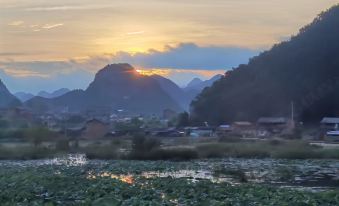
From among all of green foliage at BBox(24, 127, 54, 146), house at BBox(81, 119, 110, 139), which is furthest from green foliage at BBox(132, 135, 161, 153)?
house at BBox(81, 119, 110, 139)

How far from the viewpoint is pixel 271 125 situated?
209ft

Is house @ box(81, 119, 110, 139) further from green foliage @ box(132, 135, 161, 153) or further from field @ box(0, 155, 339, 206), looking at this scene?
field @ box(0, 155, 339, 206)

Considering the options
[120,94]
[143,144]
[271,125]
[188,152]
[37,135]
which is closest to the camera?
[188,152]

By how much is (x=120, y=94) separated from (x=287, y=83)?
12385 cm

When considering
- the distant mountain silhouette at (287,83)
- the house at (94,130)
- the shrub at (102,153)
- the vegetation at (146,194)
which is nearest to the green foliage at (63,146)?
the shrub at (102,153)

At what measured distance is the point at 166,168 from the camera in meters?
31.1

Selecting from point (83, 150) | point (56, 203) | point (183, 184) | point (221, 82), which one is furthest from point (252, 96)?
point (56, 203)

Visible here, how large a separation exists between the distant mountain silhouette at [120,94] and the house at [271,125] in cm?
11227

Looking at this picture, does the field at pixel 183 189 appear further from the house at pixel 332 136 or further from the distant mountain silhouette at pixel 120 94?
the distant mountain silhouette at pixel 120 94

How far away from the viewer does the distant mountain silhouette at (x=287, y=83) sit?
64250 mm

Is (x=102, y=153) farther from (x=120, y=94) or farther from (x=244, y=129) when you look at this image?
(x=120, y=94)

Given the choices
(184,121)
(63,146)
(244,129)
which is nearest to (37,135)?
(63,146)

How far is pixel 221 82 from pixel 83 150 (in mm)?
32865

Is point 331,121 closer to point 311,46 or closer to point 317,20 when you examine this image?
point 311,46
